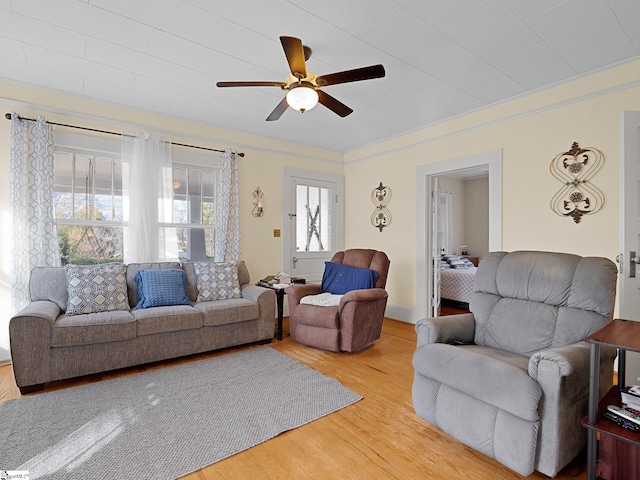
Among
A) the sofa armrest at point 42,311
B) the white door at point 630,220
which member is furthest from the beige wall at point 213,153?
the white door at point 630,220

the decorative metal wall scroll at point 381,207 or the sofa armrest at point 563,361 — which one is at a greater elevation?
the decorative metal wall scroll at point 381,207

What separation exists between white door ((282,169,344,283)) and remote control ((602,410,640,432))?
388 centimetres

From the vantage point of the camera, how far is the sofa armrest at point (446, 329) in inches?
83.2

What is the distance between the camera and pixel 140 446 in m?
1.87

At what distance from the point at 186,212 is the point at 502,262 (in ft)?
11.4

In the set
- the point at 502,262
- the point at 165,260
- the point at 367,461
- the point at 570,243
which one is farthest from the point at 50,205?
the point at 570,243

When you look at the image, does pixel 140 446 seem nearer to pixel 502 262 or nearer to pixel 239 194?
pixel 502 262

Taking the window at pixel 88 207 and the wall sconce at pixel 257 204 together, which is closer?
the window at pixel 88 207

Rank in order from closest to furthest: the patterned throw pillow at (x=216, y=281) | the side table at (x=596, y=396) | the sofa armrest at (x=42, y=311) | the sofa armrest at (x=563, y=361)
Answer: the side table at (x=596, y=396) → the sofa armrest at (x=563, y=361) → the sofa armrest at (x=42, y=311) → the patterned throw pillow at (x=216, y=281)

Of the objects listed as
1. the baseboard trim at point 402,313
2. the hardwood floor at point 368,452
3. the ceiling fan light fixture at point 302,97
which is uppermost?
the ceiling fan light fixture at point 302,97

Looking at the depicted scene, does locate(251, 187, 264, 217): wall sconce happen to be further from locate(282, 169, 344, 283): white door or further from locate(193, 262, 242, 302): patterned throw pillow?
locate(193, 262, 242, 302): patterned throw pillow

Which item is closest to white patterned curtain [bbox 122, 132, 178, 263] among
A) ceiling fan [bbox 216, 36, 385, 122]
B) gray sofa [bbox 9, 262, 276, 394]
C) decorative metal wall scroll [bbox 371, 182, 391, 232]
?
gray sofa [bbox 9, 262, 276, 394]

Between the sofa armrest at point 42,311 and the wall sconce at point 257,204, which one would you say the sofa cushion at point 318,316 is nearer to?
the wall sconce at point 257,204

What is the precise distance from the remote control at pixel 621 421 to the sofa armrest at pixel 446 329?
2.67 ft
